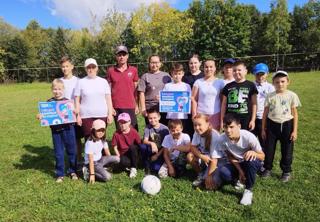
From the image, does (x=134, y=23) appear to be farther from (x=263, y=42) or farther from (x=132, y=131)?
(x=132, y=131)

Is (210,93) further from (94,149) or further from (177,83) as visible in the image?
(94,149)

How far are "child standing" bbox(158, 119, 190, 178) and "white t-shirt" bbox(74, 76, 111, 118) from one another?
4.26ft

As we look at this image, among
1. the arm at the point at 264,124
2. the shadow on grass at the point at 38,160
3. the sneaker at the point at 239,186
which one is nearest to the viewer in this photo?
the sneaker at the point at 239,186

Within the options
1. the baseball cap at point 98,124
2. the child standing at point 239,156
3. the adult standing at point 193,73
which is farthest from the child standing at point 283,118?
the baseball cap at point 98,124

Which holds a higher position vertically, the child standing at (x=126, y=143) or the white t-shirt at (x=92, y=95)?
the white t-shirt at (x=92, y=95)

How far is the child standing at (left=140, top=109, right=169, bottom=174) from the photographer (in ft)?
19.8

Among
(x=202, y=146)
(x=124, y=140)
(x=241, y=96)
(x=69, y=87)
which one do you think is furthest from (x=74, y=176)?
(x=241, y=96)

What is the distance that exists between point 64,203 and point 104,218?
84 centimetres

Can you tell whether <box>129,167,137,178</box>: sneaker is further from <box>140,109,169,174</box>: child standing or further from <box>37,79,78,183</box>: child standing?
<box>37,79,78,183</box>: child standing

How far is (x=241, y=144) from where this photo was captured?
4.93 m

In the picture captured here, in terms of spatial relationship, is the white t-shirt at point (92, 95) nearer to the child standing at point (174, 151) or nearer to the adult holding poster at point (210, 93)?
Answer: the child standing at point (174, 151)

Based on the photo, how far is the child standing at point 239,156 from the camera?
4750 millimetres

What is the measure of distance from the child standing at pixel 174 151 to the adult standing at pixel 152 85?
0.77m

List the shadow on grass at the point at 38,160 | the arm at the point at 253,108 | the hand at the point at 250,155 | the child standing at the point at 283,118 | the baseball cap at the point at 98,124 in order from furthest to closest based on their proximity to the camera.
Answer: the shadow on grass at the point at 38,160 → the baseball cap at the point at 98,124 → the arm at the point at 253,108 → the child standing at the point at 283,118 → the hand at the point at 250,155
